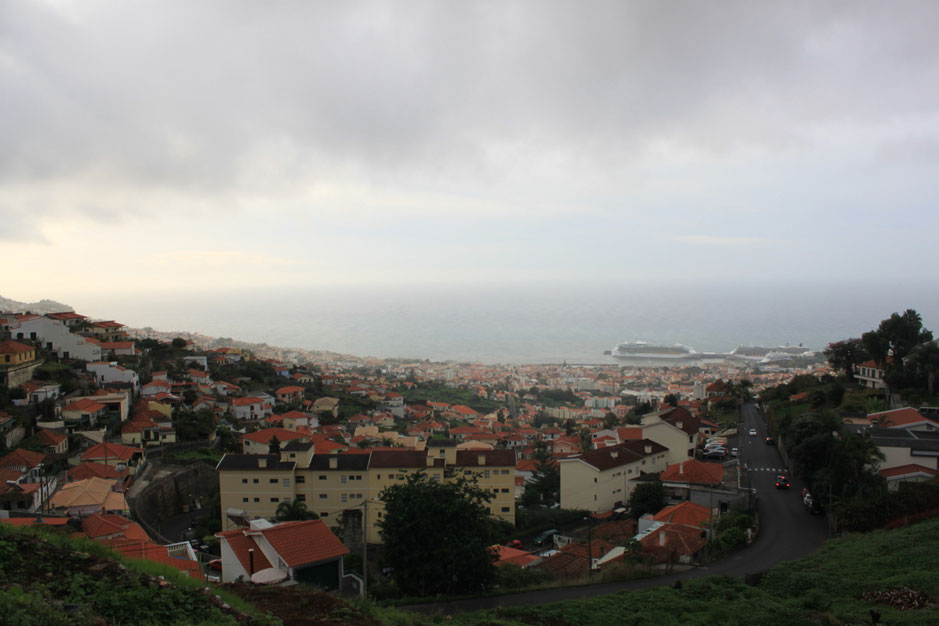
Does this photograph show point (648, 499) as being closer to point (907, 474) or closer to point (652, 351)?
point (907, 474)

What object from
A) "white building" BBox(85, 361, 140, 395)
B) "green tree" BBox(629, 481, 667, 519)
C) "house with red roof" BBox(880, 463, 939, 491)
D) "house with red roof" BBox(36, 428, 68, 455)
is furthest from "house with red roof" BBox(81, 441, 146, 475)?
"house with red roof" BBox(880, 463, 939, 491)

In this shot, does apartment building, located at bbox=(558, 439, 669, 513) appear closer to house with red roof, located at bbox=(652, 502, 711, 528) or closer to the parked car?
the parked car

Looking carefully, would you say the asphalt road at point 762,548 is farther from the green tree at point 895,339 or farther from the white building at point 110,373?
the white building at point 110,373

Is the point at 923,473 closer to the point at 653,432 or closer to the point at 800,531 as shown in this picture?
the point at 800,531

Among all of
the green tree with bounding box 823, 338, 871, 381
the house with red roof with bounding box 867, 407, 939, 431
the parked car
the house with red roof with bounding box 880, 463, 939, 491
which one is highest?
the green tree with bounding box 823, 338, 871, 381

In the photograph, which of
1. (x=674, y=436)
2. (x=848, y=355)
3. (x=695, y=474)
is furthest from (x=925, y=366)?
(x=695, y=474)
